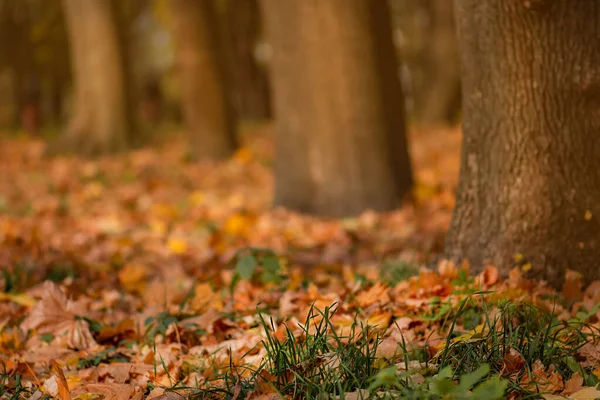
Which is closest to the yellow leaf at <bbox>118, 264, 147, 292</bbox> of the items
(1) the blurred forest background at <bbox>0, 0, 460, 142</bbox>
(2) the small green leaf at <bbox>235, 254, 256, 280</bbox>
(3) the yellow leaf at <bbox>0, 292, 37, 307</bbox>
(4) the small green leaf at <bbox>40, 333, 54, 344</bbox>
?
(3) the yellow leaf at <bbox>0, 292, 37, 307</bbox>

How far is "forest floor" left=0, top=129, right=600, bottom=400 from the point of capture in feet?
8.94

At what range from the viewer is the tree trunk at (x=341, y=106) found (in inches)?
269

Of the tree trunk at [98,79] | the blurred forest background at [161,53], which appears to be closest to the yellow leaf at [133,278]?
the blurred forest background at [161,53]

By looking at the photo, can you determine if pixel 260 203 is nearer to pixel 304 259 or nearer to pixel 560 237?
pixel 304 259

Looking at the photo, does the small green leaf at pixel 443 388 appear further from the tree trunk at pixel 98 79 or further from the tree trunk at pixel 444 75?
the tree trunk at pixel 444 75

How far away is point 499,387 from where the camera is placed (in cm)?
217

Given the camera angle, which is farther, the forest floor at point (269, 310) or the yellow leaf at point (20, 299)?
the yellow leaf at point (20, 299)

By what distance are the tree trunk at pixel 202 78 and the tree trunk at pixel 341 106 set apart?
4.49 m

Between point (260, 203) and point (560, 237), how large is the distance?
439cm

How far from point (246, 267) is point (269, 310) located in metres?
0.35

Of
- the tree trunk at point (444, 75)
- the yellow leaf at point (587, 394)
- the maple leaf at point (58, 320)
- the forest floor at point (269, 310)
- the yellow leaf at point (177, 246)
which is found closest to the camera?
the yellow leaf at point (587, 394)

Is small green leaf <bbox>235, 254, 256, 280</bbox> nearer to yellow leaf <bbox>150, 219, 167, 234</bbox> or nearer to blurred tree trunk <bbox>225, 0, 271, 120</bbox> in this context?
yellow leaf <bbox>150, 219, 167, 234</bbox>

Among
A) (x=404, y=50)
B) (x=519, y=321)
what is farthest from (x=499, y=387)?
(x=404, y=50)

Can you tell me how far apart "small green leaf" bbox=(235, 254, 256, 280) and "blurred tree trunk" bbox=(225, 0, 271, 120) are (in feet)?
52.3
